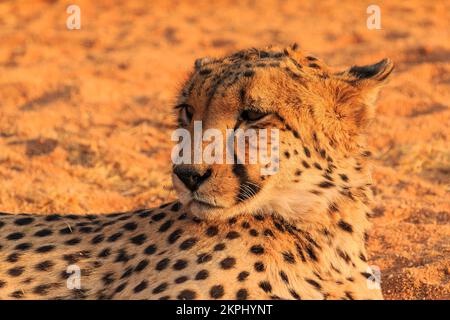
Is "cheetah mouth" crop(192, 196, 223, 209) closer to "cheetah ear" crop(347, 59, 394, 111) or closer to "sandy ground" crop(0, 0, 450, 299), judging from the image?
"cheetah ear" crop(347, 59, 394, 111)

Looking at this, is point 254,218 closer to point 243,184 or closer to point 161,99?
point 243,184

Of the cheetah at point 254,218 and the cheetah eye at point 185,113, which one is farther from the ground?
the cheetah eye at point 185,113

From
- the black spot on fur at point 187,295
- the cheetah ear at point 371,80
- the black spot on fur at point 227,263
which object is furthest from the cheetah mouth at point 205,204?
the cheetah ear at point 371,80

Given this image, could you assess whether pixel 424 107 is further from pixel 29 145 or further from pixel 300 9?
pixel 300 9

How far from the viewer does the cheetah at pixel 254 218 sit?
294 cm

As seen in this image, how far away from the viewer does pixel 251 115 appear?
9.93ft

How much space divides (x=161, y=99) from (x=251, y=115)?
465 cm

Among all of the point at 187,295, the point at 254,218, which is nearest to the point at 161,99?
the point at 254,218

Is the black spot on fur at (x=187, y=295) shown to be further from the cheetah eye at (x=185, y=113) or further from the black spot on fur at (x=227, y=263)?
the cheetah eye at (x=185, y=113)

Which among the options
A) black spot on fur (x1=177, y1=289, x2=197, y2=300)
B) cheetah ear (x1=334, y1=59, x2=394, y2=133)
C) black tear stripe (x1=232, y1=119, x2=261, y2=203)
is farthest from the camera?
cheetah ear (x1=334, y1=59, x2=394, y2=133)

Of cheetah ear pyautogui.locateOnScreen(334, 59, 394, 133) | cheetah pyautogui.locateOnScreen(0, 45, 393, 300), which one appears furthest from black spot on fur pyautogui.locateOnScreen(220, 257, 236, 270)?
cheetah ear pyautogui.locateOnScreen(334, 59, 394, 133)

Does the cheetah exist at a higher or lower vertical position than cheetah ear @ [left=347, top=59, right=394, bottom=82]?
lower

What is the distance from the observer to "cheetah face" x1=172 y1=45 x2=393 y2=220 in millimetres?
2943

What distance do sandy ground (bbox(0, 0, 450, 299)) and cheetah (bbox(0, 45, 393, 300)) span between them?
0.89m
